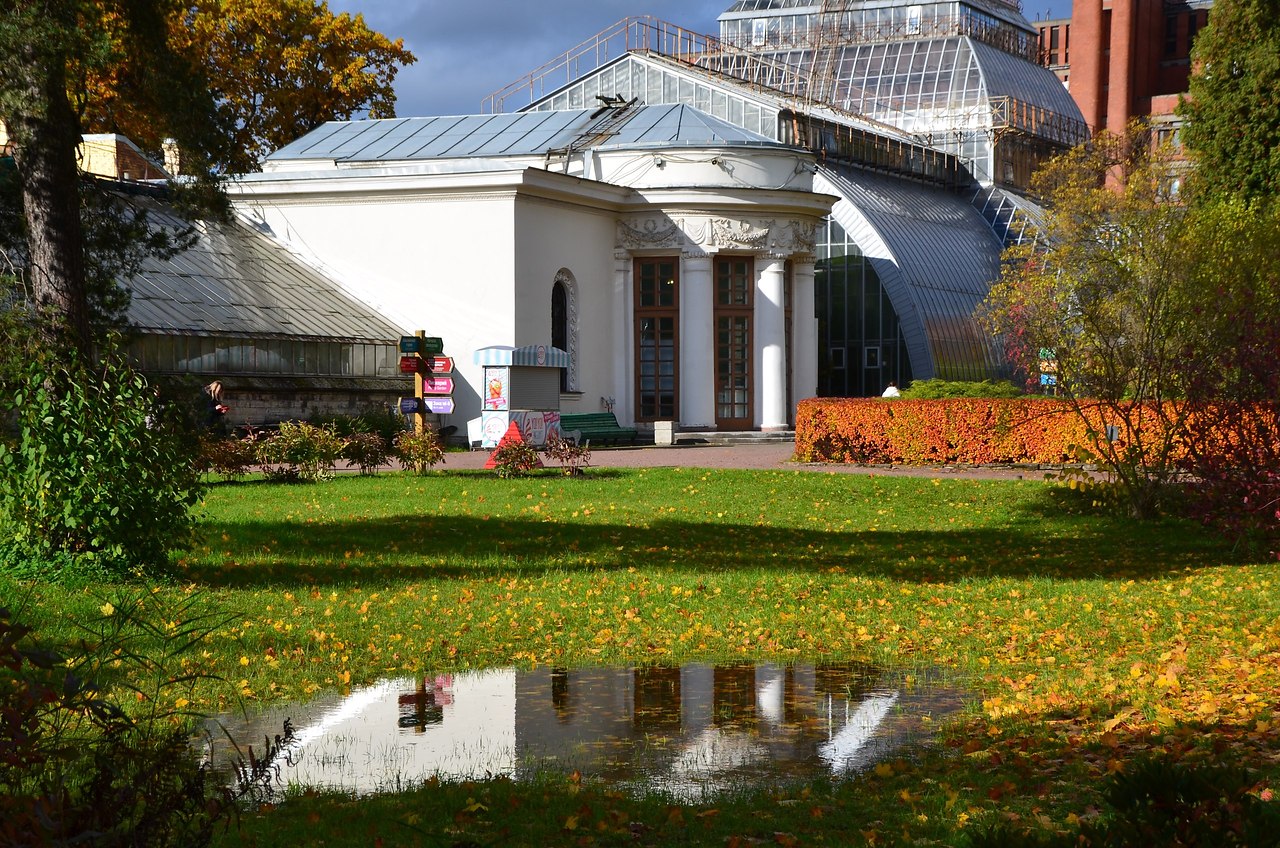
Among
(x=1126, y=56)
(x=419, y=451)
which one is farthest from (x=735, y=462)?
(x=1126, y=56)

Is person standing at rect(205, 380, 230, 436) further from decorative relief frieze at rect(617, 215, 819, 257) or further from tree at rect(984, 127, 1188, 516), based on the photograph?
decorative relief frieze at rect(617, 215, 819, 257)

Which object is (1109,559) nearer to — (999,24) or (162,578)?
(162,578)

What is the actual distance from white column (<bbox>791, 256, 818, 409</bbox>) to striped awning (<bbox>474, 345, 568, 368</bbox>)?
1143 centimetres

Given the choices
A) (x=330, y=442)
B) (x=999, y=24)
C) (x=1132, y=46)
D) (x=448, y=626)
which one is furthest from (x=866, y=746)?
(x=1132, y=46)

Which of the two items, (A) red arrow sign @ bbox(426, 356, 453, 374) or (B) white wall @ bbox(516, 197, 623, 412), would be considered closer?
(A) red arrow sign @ bbox(426, 356, 453, 374)

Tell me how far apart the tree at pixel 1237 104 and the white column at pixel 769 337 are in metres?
13.9

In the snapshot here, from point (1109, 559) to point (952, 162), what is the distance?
46.0m

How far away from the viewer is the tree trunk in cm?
1316

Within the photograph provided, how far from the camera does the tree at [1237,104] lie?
86.9 feet

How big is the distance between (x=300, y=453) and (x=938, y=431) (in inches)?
509

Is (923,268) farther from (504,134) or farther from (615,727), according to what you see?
(615,727)

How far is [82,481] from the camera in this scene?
12.4 meters

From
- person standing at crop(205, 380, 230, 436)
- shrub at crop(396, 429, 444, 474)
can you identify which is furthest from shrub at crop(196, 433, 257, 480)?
shrub at crop(396, 429, 444, 474)

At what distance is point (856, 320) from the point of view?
5103 centimetres
